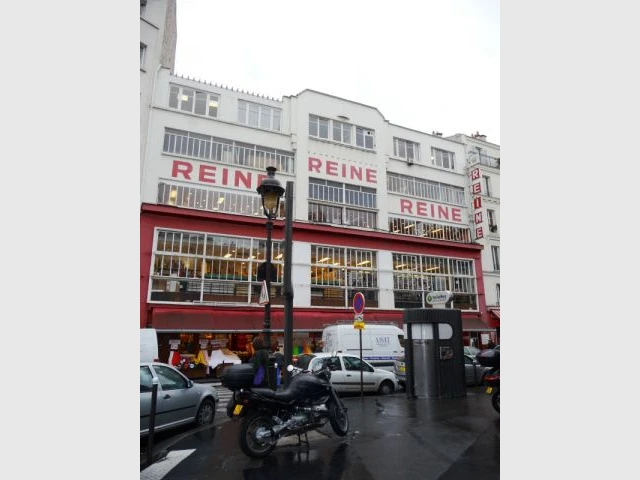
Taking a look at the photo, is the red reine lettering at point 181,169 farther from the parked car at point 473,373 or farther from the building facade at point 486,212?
the building facade at point 486,212

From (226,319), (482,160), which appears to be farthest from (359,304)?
(482,160)

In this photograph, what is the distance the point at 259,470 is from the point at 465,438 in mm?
Result: 3555

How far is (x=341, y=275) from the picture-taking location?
26672mm

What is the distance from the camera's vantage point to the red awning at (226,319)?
20302mm

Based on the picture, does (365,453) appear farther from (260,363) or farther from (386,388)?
(386,388)

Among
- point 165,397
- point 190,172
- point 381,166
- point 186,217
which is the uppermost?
point 381,166

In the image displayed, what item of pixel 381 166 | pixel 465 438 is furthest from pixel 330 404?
pixel 381 166

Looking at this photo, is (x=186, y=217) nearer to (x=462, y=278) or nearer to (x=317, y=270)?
(x=317, y=270)

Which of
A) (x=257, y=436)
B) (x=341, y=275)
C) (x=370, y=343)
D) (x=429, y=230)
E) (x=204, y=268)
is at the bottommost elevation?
(x=257, y=436)

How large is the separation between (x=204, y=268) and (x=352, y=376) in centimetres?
1207

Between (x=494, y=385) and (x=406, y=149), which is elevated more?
(x=406, y=149)

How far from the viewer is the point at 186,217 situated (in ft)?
75.3

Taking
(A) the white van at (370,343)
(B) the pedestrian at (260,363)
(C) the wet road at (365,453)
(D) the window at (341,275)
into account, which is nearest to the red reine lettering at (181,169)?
(D) the window at (341,275)

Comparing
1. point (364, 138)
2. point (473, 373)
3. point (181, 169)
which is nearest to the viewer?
point (473, 373)
